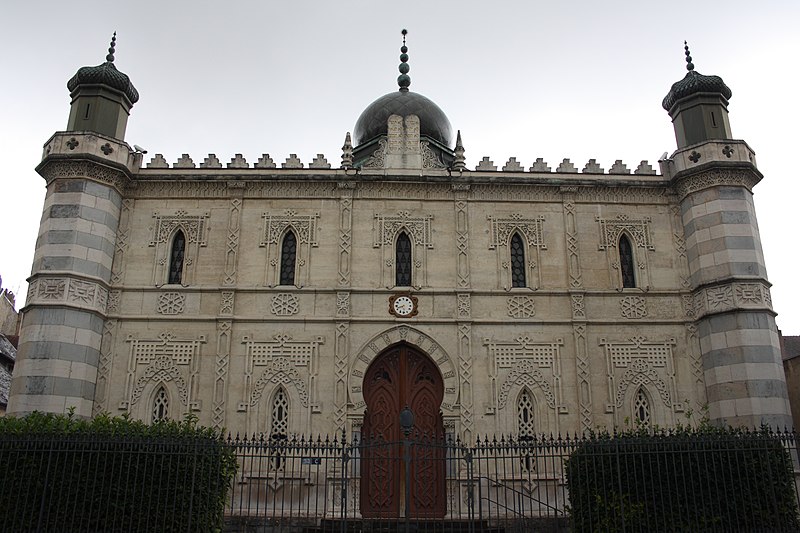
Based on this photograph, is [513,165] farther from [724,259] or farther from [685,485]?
[685,485]

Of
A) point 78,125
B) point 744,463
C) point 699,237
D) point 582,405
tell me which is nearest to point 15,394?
point 78,125

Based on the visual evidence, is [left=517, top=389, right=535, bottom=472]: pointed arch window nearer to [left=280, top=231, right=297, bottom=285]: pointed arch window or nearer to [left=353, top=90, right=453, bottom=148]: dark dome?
[left=280, top=231, right=297, bottom=285]: pointed arch window

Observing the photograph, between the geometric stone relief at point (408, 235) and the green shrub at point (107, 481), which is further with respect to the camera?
the geometric stone relief at point (408, 235)

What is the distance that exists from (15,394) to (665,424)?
14.5 meters

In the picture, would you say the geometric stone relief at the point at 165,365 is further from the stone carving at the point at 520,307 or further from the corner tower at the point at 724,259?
the corner tower at the point at 724,259

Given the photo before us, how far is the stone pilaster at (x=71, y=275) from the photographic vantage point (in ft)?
49.2

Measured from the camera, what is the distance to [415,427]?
16.0 metres

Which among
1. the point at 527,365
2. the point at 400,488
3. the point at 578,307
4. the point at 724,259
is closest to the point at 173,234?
the point at 400,488

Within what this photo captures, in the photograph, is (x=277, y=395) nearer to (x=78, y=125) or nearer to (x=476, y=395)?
(x=476, y=395)

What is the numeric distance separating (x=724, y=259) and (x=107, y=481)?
45.5ft

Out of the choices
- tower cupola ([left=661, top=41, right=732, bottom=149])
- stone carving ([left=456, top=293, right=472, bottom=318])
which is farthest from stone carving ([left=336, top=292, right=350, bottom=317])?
tower cupola ([left=661, top=41, right=732, bottom=149])

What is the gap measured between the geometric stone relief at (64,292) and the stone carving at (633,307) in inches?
490

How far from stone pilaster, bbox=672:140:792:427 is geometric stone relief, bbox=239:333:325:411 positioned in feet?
29.9

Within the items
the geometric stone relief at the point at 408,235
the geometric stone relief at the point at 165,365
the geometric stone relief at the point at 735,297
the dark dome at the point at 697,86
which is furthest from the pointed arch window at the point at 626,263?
the geometric stone relief at the point at 165,365
